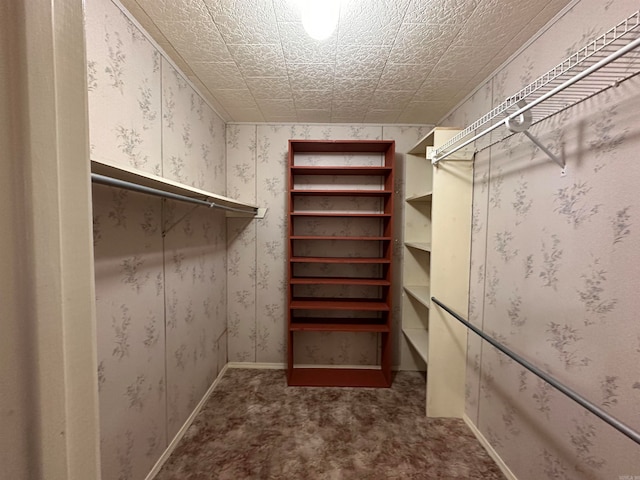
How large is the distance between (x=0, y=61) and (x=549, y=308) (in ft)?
5.28

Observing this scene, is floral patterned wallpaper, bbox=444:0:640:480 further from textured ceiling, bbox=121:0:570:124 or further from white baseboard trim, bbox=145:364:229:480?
white baseboard trim, bbox=145:364:229:480

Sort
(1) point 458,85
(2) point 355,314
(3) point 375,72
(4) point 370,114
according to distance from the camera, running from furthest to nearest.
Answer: (2) point 355,314 → (4) point 370,114 → (1) point 458,85 → (3) point 375,72

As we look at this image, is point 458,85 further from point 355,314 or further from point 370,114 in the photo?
point 355,314

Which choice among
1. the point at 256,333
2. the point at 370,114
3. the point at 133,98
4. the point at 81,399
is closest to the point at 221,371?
the point at 256,333

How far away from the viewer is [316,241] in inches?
92.8

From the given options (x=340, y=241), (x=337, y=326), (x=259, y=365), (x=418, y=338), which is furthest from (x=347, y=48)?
(x=259, y=365)

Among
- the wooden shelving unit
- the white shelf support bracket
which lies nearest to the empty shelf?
the wooden shelving unit

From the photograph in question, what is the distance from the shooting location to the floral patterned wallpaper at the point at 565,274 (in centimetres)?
84

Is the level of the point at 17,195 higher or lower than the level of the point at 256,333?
higher

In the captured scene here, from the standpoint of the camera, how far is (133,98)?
1.17m

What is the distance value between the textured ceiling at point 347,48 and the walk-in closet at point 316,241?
1 centimetres

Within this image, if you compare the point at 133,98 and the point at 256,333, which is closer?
the point at 133,98

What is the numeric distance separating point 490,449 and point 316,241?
179 cm

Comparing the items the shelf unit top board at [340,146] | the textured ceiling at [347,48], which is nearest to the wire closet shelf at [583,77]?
the textured ceiling at [347,48]
